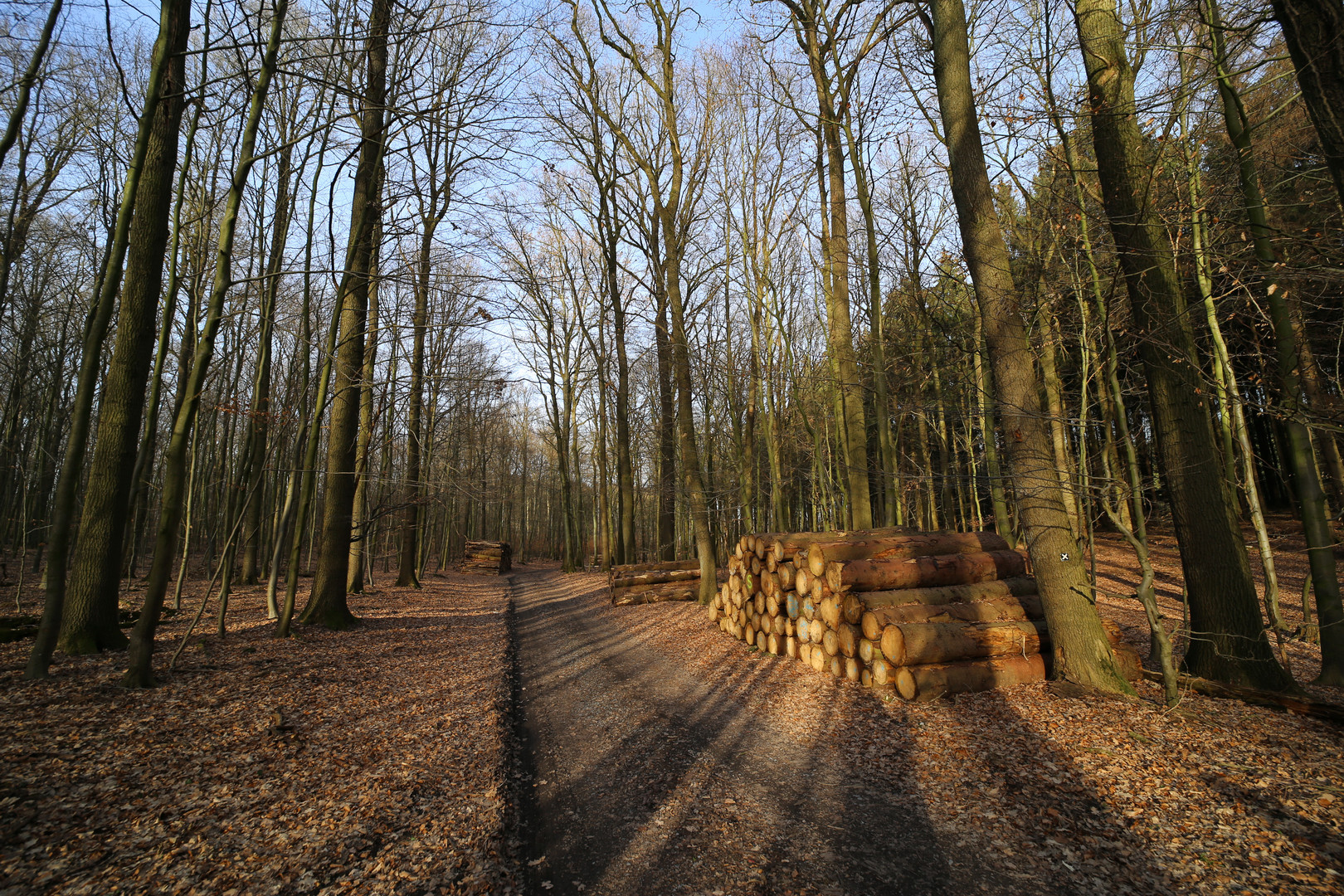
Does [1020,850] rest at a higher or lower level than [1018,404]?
lower

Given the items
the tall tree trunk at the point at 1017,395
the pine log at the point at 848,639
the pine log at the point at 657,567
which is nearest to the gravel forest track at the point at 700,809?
the pine log at the point at 848,639

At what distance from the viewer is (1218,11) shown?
5.68m

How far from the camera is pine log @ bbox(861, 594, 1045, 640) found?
6.21 metres

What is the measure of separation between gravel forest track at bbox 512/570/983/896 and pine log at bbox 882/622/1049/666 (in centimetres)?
152

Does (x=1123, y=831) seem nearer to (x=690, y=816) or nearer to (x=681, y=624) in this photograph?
(x=690, y=816)

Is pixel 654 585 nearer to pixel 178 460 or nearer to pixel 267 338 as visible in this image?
pixel 267 338

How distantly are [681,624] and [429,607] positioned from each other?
19.5 ft

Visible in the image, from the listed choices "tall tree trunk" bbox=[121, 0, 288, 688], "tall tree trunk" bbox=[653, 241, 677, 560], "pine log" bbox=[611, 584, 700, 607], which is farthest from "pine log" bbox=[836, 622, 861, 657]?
"tall tree trunk" bbox=[653, 241, 677, 560]

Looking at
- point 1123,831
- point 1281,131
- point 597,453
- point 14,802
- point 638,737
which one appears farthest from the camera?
point 597,453

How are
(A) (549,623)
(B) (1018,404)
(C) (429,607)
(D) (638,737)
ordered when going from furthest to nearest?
Result: 1. (C) (429,607)
2. (A) (549,623)
3. (B) (1018,404)
4. (D) (638,737)

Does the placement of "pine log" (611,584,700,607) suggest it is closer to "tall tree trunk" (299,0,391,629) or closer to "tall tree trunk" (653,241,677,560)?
"tall tree trunk" (653,241,677,560)

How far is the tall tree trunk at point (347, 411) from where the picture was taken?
929 centimetres

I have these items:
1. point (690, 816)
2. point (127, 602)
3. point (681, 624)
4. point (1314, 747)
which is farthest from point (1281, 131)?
point (127, 602)

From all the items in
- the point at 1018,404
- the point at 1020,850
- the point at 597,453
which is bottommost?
the point at 1020,850
